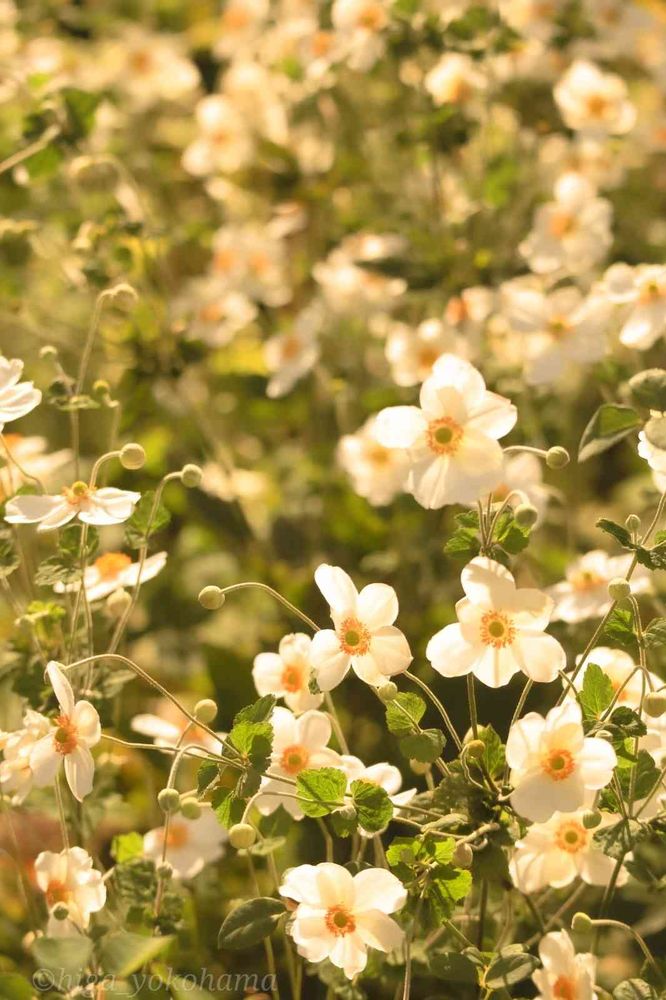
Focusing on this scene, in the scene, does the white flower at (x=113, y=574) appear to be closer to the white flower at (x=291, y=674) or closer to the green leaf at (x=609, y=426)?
the white flower at (x=291, y=674)

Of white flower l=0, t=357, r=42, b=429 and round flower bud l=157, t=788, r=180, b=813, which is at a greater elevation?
white flower l=0, t=357, r=42, b=429

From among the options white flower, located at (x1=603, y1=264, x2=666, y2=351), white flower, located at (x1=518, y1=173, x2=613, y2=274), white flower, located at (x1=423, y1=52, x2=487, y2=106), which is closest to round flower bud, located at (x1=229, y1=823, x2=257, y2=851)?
white flower, located at (x1=603, y1=264, x2=666, y2=351)

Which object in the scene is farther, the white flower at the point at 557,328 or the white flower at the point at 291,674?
the white flower at the point at 557,328

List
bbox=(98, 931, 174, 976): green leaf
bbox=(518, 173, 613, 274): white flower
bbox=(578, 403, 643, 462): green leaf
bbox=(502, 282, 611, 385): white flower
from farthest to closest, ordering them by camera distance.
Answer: bbox=(518, 173, 613, 274): white flower, bbox=(502, 282, 611, 385): white flower, bbox=(578, 403, 643, 462): green leaf, bbox=(98, 931, 174, 976): green leaf

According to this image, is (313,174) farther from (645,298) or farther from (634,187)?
(645,298)

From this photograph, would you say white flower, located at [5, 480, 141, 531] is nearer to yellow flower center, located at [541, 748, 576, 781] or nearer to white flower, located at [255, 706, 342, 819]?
white flower, located at [255, 706, 342, 819]

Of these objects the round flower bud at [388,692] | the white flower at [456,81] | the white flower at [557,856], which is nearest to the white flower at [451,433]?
the round flower bud at [388,692]
